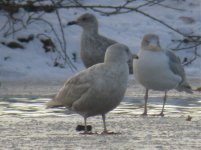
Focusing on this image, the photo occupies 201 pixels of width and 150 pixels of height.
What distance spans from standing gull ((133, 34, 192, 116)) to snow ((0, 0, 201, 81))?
3.81m

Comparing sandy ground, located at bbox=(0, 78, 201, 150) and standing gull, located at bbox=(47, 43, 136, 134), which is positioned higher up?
standing gull, located at bbox=(47, 43, 136, 134)

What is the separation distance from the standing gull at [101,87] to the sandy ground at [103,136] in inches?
9.9

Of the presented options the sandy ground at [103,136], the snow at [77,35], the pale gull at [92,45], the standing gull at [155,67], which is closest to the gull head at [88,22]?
the pale gull at [92,45]

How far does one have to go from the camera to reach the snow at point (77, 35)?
1578 centimetres

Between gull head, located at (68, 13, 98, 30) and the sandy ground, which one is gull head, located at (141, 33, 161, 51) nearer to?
the sandy ground

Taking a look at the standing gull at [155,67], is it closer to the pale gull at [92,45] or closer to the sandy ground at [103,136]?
the sandy ground at [103,136]

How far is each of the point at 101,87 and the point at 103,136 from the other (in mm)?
527

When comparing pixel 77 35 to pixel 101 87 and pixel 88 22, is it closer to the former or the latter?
pixel 88 22

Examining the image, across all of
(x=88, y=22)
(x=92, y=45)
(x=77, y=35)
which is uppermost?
(x=88, y=22)

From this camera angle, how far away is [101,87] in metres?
8.70

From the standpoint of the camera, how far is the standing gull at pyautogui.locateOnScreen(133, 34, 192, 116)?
11.5 m

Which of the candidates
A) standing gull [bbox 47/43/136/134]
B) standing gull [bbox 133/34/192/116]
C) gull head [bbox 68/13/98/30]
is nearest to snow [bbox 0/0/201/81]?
gull head [bbox 68/13/98/30]

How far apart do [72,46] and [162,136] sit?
8.94m

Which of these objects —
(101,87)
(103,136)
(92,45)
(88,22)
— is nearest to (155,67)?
(92,45)
